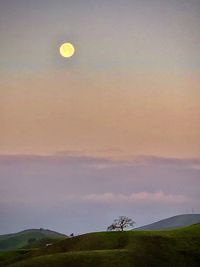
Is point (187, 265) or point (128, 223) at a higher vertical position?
point (128, 223)

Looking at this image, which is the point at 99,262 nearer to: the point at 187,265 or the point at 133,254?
the point at 133,254

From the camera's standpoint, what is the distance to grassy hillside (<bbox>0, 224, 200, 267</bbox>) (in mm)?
101562

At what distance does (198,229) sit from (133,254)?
111 ft

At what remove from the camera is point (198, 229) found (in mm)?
132750

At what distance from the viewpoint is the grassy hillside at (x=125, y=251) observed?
102m

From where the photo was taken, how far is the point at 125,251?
106562mm

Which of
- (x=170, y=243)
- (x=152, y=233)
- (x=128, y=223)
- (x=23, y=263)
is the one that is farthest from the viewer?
(x=128, y=223)

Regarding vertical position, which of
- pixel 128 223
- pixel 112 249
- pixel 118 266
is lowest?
pixel 118 266

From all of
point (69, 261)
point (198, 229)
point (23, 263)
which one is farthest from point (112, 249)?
point (198, 229)

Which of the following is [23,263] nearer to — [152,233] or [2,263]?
[2,263]

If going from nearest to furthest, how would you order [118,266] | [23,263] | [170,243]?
[118,266] → [23,263] → [170,243]

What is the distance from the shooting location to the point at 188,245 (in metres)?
117

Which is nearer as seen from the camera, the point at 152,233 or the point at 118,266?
the point at 118,266

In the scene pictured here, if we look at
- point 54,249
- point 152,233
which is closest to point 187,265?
point 152,233
